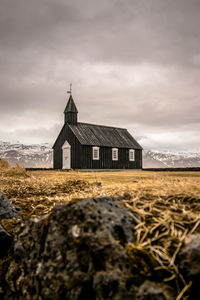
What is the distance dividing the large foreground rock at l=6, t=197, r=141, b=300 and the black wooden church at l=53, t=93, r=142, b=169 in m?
28.7

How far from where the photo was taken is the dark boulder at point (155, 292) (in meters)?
1.74

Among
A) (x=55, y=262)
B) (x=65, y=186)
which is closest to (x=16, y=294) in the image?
(x=55, y=262)

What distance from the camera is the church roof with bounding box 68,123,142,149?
32.8 meters

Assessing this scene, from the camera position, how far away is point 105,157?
111 ft

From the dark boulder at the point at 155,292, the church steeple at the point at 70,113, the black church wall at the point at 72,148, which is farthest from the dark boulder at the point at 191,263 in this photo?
the church steeple at the point at 70,113

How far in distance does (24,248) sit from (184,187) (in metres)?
2.10

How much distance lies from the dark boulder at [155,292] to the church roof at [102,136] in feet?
A: 96.9

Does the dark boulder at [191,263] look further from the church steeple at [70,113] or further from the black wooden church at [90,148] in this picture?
the church steeple at [70,113]

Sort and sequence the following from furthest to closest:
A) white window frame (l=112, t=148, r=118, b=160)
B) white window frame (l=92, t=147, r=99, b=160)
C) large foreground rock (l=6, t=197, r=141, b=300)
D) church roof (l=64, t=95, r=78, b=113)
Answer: white window frame (l=112, t=148, r=118, b=160)
church roof (l=64, t=95, r=78, b=113)
white window frame (l=92, t=147, r=99, b=160)
large foreground rock (l=6, t=197, r=141, b=300)

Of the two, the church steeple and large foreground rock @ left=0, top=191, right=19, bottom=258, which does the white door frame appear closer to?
the church steeple

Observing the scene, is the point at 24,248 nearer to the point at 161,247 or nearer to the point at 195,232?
the point at 161,247

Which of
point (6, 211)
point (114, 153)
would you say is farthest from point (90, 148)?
point (6, 211)

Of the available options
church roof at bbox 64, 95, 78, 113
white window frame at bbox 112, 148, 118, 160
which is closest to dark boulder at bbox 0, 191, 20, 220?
church roof at bbox 64, 95, 78, 113

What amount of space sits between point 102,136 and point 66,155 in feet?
19.4
